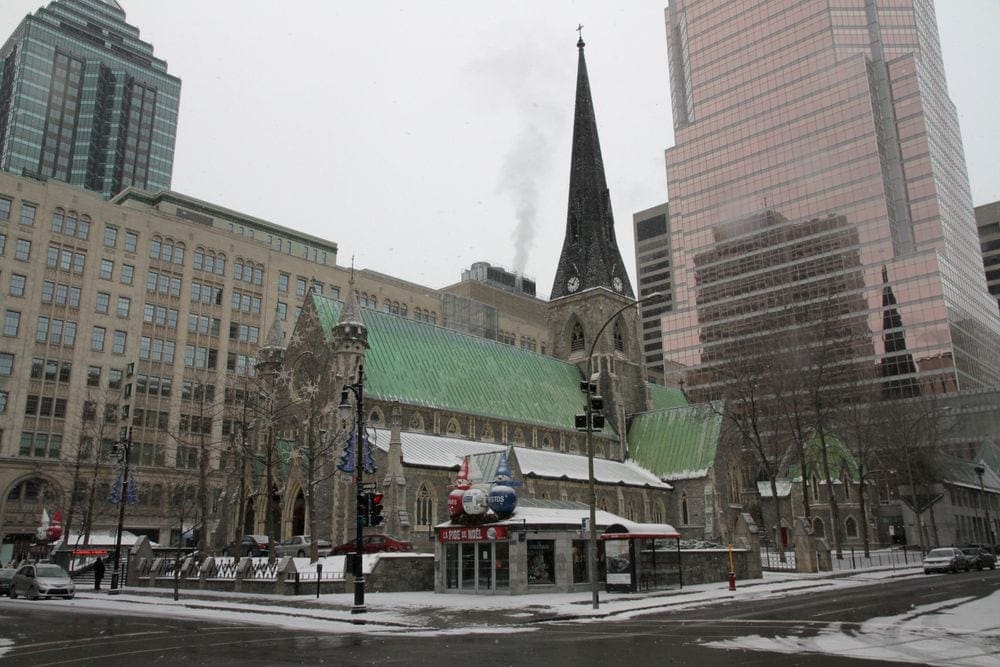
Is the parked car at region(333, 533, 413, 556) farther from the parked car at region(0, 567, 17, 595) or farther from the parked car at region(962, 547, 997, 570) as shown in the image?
the parked car at region(962, 547, 997, 570)

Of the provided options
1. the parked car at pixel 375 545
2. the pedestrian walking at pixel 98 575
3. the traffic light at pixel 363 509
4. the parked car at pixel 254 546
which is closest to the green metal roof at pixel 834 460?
the parked car at pixel 375 545

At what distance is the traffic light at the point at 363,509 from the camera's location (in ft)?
74.6

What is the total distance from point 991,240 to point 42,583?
152017 mm

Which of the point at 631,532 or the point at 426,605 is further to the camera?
the point at 631,532

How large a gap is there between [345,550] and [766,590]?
1782 cm

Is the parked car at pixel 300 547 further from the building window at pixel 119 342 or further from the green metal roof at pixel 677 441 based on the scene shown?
the building window at pixel 119 342

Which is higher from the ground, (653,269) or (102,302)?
(653,269)

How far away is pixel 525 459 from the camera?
45.2 metres

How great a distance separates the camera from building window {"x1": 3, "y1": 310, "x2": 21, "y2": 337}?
63.3 metres

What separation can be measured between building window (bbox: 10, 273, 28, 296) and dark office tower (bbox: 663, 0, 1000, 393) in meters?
78.4

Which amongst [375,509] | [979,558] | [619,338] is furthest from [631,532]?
[619,338]

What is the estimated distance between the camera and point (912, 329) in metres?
96.3

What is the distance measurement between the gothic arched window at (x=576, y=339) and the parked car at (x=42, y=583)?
4096 centimetres

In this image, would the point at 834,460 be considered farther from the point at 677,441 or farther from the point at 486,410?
the point at 486,410
